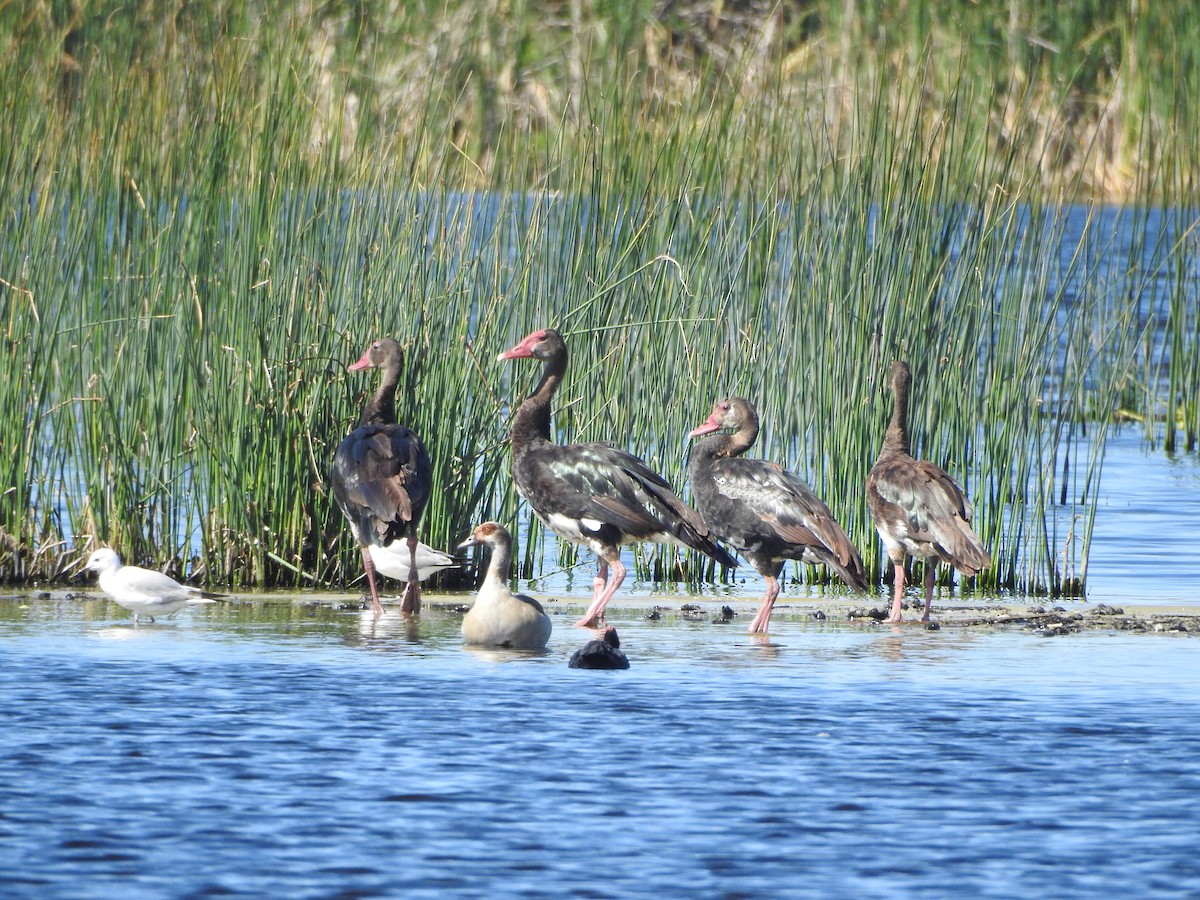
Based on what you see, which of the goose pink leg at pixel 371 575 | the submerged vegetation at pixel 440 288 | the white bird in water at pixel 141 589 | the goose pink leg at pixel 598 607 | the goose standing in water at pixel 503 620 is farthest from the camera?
the submerged vegetation at pixel 440 288

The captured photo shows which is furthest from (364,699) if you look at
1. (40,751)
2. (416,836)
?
(416,836)

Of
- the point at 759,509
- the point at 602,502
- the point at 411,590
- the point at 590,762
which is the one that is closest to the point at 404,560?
the point at 411,590

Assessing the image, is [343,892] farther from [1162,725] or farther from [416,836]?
[1162,725]

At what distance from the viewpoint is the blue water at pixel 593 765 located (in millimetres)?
5555

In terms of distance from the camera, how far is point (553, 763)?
22.1ft

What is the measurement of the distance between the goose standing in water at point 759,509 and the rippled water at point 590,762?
40 cm

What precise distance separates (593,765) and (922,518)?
3.83 metres

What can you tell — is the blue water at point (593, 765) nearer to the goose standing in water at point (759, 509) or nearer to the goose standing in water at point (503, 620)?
the goose standing in water at point (503, 620)

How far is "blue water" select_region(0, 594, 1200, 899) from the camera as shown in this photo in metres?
5.55

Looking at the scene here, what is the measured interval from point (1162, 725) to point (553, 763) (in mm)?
2247

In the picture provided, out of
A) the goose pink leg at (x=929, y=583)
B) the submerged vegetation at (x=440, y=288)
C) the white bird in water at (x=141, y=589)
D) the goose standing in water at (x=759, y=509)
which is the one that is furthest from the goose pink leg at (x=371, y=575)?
the goose pink leg at (x=929, y=583)

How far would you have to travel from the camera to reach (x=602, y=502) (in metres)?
10.1

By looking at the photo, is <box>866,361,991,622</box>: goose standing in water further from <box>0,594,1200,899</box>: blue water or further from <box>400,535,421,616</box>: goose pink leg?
<box>400,535,421,616</box>: goose pink leg

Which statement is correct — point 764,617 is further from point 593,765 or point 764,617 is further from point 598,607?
point 593,765
